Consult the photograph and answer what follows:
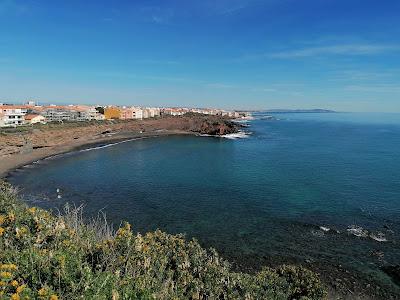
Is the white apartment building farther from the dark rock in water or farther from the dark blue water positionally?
the dark rock in water

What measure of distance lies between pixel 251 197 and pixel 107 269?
35.9 metres

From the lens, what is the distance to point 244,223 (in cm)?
3638

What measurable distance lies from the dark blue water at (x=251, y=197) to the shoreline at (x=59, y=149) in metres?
3.00

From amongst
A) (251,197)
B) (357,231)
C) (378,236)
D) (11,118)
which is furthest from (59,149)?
(378,236)

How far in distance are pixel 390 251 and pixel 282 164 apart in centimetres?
4069

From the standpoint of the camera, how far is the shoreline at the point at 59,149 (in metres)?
63.7

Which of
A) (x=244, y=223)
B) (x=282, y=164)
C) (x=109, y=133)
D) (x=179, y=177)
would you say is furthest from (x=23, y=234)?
(x=109, y=133)

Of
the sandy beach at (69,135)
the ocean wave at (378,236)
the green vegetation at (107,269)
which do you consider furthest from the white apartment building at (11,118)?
the ocean wave at (378,236)

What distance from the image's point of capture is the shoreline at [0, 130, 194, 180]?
6368cm

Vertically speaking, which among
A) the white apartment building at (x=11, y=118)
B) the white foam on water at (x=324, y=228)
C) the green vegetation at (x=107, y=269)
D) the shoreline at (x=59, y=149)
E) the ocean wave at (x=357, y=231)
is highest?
the white apartment building at (x=11, y=118)

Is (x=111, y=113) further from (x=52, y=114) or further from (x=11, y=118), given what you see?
(x=11, y=118)

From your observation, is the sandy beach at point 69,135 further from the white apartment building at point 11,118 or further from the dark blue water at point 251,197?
the white apartment building at point 11,118

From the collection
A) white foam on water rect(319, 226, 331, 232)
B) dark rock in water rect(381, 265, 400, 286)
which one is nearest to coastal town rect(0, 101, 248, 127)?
white foam on water rect(319, 226, 331, 232)

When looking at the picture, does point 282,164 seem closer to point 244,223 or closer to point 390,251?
point 244,223
